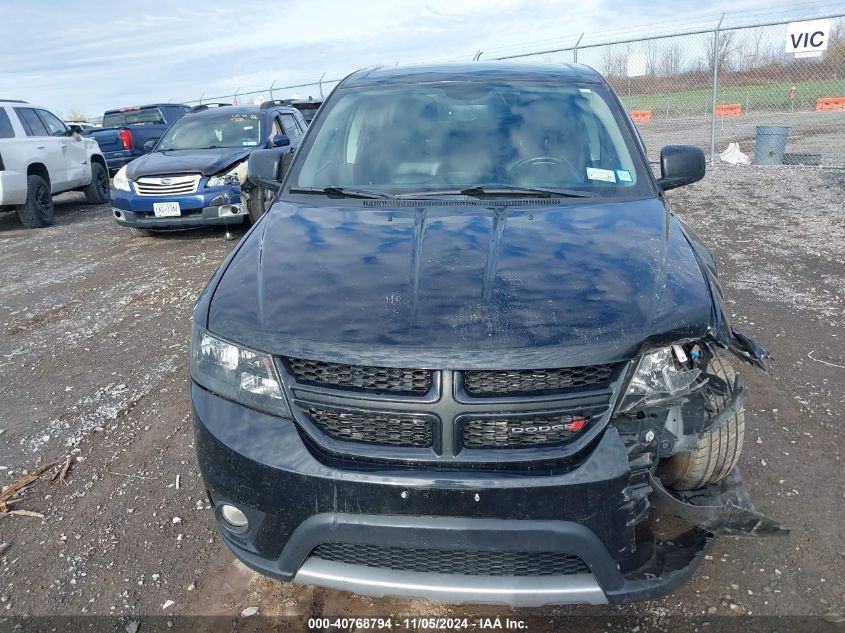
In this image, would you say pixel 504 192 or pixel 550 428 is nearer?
pixel 550 428

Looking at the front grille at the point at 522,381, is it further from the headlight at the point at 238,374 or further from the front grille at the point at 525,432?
the headlight at the point at 238,374

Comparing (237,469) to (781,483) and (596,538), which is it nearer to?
(596,538)

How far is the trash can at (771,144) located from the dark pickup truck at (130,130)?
11.1 m

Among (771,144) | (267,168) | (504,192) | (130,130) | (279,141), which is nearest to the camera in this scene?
(504,192)

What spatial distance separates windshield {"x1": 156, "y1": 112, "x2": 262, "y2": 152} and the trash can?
878 centimetres

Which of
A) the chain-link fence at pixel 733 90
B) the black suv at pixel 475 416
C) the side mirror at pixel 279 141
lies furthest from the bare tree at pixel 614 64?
the black suv at pixel 475 416

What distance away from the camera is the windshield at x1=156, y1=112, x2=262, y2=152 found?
9.18 m

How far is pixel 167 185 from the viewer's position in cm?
807

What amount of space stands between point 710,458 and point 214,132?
8600 mm

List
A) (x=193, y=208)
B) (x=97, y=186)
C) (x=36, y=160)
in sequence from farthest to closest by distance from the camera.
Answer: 1. (x=97, y=186)
2. (x=36, y=160)
3. (x=193, y=208)

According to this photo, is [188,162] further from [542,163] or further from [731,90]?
[731,90]

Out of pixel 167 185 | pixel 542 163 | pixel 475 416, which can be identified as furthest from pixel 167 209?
pixel 475 416

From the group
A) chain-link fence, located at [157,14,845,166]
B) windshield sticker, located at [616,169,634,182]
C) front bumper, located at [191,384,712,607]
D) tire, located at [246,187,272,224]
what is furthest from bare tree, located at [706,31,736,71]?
front bumper, located at [191,384,712,607]

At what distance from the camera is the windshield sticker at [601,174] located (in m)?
3.06
